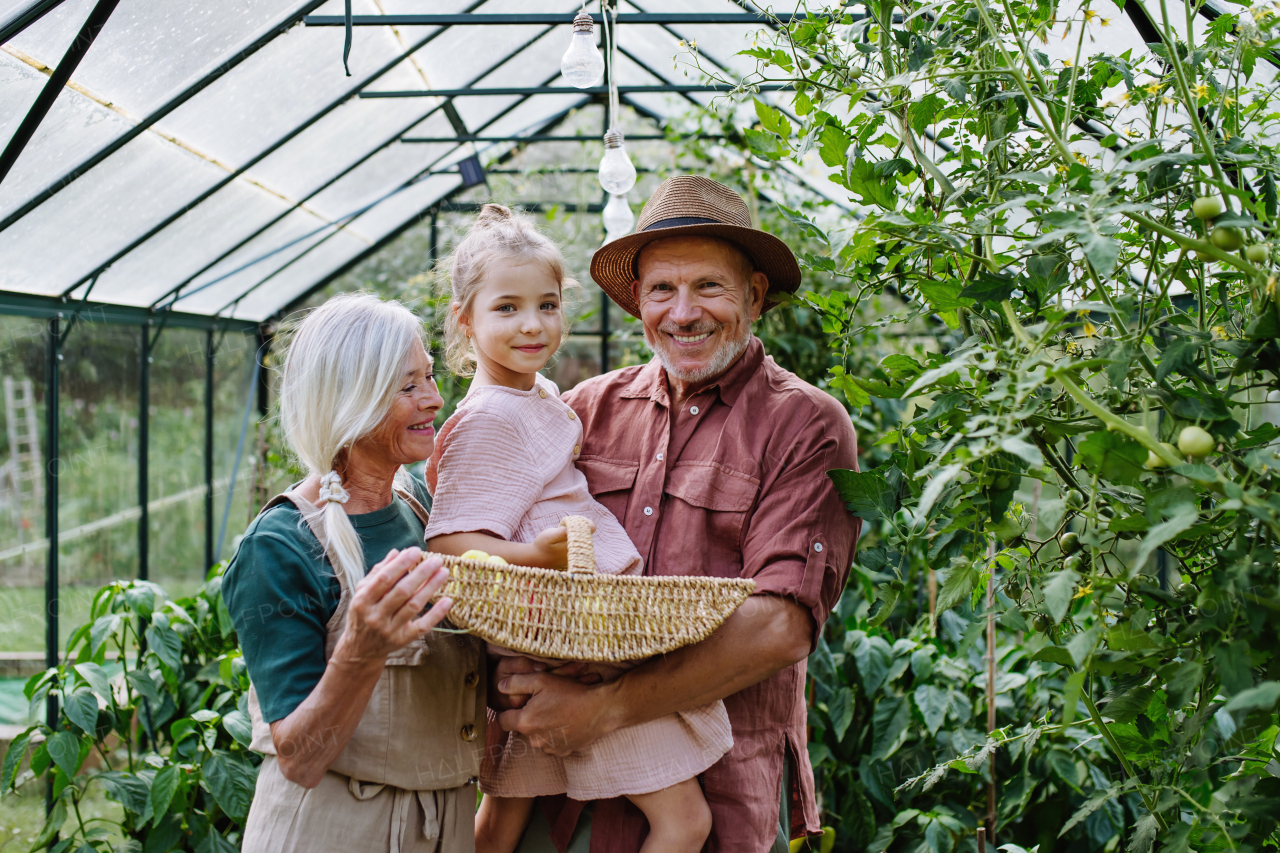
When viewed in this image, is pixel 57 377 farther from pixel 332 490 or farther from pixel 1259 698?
pixel 1259 698

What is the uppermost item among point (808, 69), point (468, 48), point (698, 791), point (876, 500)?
point (468, 48)

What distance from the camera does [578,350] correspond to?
7672 mm

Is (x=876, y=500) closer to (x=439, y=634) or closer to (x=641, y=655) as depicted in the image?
(x=641, y=655)

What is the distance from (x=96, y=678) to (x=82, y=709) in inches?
3.9

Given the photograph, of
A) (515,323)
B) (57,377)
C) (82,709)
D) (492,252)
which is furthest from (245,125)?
(515,323)

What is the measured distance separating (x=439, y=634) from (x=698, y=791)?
1.73 feet

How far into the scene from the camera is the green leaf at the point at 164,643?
2.98 meters

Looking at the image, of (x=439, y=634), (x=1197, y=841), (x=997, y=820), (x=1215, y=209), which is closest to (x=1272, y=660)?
(x=1197, y=841)

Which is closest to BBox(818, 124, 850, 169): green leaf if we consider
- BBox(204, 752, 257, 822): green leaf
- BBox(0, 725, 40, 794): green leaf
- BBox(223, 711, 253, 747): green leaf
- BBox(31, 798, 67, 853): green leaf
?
BBox(223, 711, 253, 747): green leaf

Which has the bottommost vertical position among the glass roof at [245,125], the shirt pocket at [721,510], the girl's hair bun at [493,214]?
the shirt pocket at [721,510]

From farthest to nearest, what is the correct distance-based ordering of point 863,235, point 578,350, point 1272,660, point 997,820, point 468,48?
point 578,350, point 468,48, point 997,820, point 863,235, point 1272,660

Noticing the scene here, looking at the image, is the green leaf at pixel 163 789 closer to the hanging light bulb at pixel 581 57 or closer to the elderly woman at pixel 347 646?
the elderly woman at pixel 347 646

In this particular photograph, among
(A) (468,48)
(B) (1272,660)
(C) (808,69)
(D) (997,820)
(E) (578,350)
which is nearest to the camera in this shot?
(B) (1272,660)

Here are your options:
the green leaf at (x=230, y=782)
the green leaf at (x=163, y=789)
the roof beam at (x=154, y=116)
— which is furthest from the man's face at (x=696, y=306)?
the roof beam at (x=154, y=116)
